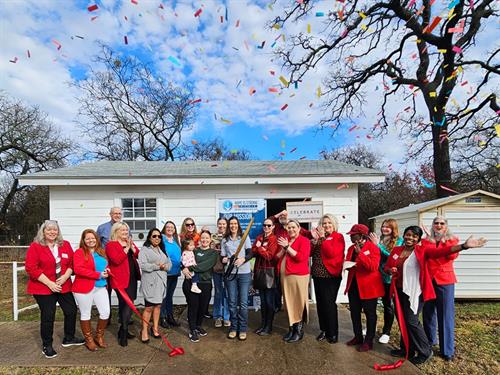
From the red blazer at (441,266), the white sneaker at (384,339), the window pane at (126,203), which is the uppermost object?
the window pane at (126,203)

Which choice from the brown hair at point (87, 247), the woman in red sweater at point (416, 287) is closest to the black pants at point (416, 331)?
the woman in red sweater at point (416, 287)

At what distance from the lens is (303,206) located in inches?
242

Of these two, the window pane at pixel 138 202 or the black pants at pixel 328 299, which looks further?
the window pane at pixel 138 202

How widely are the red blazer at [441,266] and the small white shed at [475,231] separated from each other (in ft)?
12.3

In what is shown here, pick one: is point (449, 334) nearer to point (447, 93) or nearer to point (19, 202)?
point (447, 93)

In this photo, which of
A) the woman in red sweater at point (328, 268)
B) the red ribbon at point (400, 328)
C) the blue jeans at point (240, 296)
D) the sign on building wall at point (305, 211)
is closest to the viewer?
the red ribbon at point (400, 328)

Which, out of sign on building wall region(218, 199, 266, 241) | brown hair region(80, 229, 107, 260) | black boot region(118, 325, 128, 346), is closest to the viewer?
brown hair region(80, 229, 107, 260)

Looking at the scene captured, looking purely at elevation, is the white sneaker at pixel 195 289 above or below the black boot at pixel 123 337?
above

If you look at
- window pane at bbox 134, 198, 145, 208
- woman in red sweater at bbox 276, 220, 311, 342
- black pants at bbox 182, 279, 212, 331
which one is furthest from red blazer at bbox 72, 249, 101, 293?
window pane at bbox 134, 198, 145, 208

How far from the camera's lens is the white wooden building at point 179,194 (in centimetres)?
679

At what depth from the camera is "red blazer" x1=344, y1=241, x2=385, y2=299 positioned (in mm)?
4074

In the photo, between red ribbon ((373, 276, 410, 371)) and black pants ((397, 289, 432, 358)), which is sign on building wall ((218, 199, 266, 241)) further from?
black pants ((397, 289, 432, 358))

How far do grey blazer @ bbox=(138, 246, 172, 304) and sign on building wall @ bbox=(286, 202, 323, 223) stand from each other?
2.63 m

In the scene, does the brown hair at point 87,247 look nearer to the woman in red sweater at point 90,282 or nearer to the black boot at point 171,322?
the woman in red sweater at point 90,282
